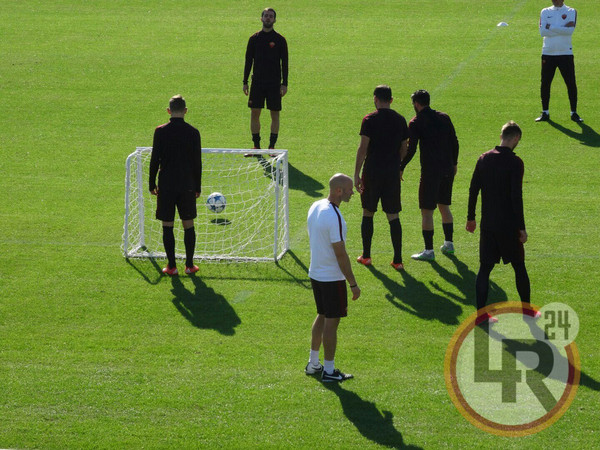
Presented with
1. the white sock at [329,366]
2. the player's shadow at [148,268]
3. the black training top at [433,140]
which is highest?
the black training top at [433,140]

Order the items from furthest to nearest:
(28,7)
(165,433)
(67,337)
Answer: (28,7) < (67,337) < (165,433)

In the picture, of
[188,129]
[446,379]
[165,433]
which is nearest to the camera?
[165,433]

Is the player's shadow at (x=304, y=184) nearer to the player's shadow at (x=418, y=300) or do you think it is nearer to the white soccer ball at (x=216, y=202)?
the white soccer ball at (x=216, y=202)

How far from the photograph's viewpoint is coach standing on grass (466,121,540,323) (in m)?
8.69

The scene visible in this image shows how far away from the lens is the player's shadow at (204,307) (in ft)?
30.9

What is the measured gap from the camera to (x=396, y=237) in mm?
10656

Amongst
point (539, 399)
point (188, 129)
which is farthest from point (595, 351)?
point (188, 129)

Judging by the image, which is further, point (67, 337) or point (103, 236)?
point (103, 236)

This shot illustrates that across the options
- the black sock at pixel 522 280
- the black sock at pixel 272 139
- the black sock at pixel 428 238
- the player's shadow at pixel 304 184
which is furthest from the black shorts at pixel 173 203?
the black sock at pixel 272 139

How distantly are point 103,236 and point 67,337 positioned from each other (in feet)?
10.3

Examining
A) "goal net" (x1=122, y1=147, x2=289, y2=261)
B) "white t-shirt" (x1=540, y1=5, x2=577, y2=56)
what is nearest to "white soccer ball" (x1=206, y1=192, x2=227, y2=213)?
"goal net" (x1=122, y1=147, x2=289, y2=261)

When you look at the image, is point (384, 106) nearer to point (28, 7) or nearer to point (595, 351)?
point (595, 351)

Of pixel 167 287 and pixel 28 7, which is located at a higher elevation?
pixel 28 7

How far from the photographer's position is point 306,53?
22.2m
